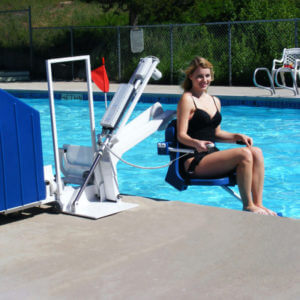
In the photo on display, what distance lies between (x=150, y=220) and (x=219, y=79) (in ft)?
40.9

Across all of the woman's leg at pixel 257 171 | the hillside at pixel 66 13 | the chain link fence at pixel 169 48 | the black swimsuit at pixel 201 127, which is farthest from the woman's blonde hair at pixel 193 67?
the hillside at pixel 66 13

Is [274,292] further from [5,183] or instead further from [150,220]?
[5,183]

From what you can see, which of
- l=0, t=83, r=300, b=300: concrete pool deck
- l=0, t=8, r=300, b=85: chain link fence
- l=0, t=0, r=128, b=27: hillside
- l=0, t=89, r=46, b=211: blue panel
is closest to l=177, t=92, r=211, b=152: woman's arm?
l=0, t=83, r=300, b=300: concrete pool deck

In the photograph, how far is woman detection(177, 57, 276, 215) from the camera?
412cm

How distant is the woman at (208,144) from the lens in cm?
412

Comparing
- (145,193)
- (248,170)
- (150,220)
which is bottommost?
(145,193)

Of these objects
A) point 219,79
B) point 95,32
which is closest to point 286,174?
point 219,79

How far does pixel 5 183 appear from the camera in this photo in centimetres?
379

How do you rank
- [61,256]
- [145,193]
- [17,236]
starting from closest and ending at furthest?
[61,256]
[17,236]
[145,193]

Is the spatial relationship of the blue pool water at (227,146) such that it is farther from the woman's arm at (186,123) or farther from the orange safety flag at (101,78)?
the orange safety flag at (101,78)

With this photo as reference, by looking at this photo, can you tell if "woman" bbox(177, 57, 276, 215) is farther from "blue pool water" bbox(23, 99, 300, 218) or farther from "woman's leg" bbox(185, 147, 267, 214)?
"blue pool water" bbox(23, 99, 300, 218)

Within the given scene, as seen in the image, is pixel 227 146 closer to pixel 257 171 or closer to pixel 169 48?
pixel 257 171

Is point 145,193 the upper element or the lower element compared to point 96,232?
lower

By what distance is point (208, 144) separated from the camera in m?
4.09
